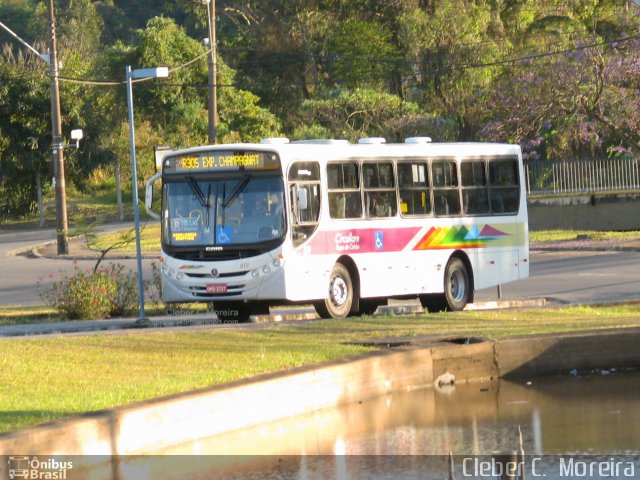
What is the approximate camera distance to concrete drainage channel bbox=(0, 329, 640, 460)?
10148 mm

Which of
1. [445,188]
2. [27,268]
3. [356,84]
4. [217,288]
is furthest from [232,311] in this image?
[356,84]

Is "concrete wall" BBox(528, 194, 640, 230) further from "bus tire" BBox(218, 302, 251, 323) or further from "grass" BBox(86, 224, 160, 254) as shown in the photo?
"bus tire" BBox(218, 302, 251, 323)

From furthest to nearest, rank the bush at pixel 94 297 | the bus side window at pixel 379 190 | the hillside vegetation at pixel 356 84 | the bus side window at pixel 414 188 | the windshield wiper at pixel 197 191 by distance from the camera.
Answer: the hillside vegetation at pixel 356 84 < the bus side window at pixel 414 188 < the bus side window at pixel 379 190 < the bush at pixel 94 297 < the windshield wiper at pixel 197 191

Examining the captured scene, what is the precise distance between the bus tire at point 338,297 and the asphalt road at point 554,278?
3.87m

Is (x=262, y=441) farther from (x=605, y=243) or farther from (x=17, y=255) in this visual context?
(x=17, y=255)

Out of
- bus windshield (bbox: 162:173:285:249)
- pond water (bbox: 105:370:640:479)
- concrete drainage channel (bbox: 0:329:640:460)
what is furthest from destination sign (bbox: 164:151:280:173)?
pond water (bbox: 105:370:640:479)

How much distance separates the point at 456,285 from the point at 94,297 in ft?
20.7

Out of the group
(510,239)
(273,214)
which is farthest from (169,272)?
(510,239)

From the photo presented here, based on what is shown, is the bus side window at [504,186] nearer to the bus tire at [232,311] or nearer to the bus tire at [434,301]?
the bus tire at [434,301]

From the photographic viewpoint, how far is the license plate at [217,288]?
2081 cm

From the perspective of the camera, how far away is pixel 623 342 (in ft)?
50.0

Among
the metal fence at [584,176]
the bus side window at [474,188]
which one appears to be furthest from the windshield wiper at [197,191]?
the metal fence at [584,176]

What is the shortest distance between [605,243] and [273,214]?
1962 centimetres

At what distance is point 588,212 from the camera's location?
47.0m
